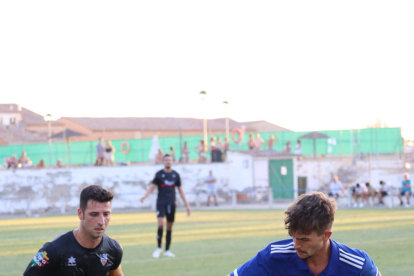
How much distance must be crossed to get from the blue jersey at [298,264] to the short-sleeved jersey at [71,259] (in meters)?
1.80

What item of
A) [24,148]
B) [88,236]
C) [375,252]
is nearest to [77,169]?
[24,148]

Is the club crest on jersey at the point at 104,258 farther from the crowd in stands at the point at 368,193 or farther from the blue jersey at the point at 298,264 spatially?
the crowd in stands at the point at 368,193

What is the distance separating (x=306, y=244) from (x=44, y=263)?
7.55 ft

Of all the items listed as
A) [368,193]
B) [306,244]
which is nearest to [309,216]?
[306,244]

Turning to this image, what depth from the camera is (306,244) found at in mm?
3957

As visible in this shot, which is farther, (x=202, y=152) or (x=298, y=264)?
(x=202, y=152)

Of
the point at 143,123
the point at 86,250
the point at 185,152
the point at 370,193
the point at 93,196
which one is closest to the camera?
the point at 86,250

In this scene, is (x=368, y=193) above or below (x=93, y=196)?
below

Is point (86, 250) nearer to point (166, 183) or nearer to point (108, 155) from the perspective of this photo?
point (166, 183)

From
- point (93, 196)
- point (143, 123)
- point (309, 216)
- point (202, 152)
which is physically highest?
point (143, 123)

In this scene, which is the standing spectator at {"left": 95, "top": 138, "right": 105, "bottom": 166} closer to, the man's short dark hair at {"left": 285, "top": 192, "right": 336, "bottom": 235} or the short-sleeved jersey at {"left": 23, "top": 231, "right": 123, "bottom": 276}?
the short-sleeved jersey at {"left": 23, "top": 231, "right": 123, "bottom": 276}

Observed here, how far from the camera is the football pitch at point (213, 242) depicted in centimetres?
1195

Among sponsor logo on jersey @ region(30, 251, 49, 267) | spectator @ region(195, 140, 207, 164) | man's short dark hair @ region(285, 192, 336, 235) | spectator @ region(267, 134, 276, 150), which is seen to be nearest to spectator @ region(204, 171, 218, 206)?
spectator @ region(195, 140, 207, 164)

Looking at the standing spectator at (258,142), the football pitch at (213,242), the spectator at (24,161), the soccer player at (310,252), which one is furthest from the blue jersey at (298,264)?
the standing spectator at (258,142)
